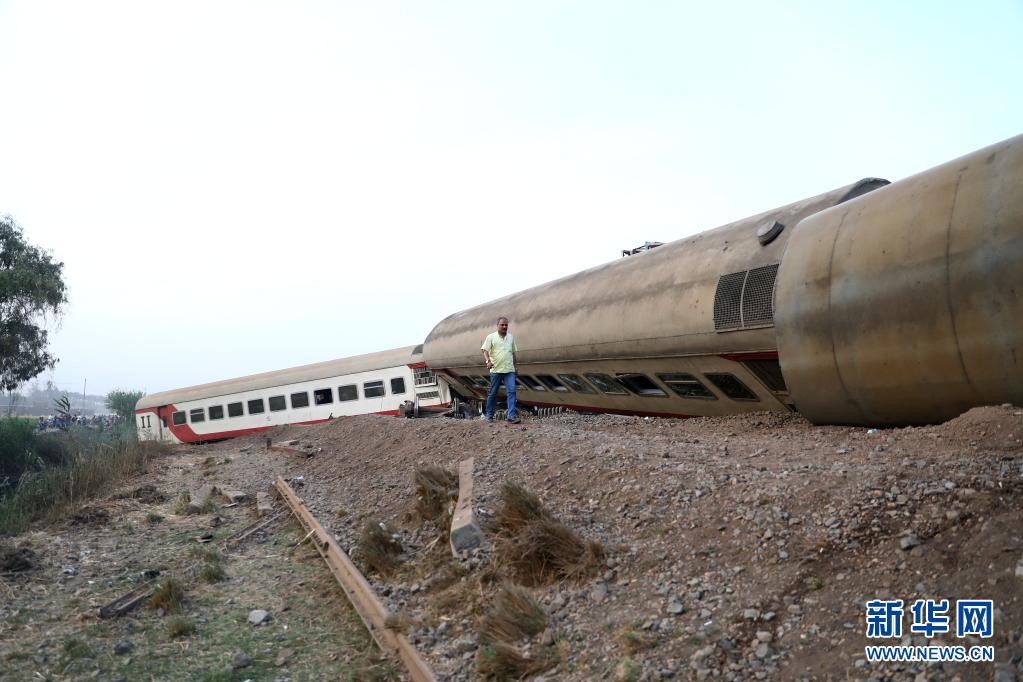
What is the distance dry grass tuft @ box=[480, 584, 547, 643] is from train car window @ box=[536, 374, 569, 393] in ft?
31.5

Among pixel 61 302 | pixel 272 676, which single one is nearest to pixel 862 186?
pixel 272 676

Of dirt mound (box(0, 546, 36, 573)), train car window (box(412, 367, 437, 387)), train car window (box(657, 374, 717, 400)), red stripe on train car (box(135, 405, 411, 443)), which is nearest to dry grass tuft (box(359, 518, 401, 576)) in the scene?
dirt mound (box(0, 546, 36, 573))

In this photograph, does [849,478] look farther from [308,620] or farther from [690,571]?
[308,620]

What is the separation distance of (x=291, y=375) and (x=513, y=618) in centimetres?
2382

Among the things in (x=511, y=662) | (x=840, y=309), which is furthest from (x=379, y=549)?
(x=840, y=309)

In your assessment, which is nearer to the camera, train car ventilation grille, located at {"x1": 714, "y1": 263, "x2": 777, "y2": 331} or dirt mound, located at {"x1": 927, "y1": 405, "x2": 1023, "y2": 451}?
dirt mound, located at {"x1": 927, "y1": 405, "x2": 1023, "y2": 451}

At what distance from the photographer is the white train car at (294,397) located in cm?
2427

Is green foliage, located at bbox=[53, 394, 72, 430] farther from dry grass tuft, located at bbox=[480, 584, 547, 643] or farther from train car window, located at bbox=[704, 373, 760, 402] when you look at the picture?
dry grass tuft, located at bbox=[480, 584, 547, 643]

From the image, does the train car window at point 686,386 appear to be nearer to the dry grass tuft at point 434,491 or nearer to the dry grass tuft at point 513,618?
the dry grass tuft at point 434,491

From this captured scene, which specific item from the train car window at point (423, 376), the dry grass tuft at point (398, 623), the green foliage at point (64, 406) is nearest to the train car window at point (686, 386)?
the dry grass tuft at point (398, 623)

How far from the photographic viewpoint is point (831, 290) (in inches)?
291

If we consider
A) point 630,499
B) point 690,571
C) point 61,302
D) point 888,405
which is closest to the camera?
point 690,571

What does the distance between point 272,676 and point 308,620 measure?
1086mm

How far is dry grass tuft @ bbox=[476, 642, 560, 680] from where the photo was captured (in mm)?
4461
